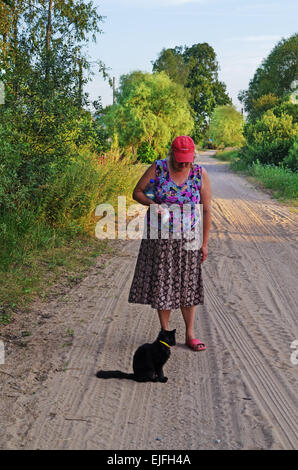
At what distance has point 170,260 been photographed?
4.79 metres

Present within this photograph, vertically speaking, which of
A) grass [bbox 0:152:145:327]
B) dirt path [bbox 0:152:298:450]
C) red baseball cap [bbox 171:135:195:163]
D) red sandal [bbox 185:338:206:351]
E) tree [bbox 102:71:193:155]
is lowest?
dirt path [bbox 0:152:298:450]

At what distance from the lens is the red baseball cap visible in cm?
455

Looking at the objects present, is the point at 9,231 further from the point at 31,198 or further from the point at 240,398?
the point at 240,398

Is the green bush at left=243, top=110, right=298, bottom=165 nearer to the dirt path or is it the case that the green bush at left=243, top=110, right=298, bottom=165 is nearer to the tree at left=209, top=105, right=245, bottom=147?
the dirt path

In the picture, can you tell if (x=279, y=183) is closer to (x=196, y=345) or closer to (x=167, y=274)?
(x=196, y=345)

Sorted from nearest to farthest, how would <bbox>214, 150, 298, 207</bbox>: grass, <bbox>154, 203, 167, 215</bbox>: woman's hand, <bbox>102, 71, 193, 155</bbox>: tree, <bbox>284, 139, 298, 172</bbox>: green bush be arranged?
1. <bbox>154, 203, 167, 215</bbox>: woman's hand
2. <bbox>214, 150, 298, 207</bbox>: grass
3. <bbox>284, 139, 298, 172</bbox>: green bush
4. <bbox>102, 71, 193, 155</bbox>: tree

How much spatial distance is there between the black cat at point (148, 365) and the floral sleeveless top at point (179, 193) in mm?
1049

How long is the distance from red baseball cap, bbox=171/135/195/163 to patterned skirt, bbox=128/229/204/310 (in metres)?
0.71

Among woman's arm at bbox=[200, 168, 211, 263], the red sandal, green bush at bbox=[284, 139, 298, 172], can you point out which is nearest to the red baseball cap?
woman's arm at bbox=[200, 168, 211, 263]

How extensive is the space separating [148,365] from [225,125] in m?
73.5

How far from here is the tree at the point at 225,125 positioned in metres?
74.9

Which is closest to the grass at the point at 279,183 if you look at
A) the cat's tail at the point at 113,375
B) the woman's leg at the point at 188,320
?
the woman's leg at the point at 188,320

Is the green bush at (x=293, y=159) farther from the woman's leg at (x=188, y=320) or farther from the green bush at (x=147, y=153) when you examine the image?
the woman's leg at (x=188, y=320)
